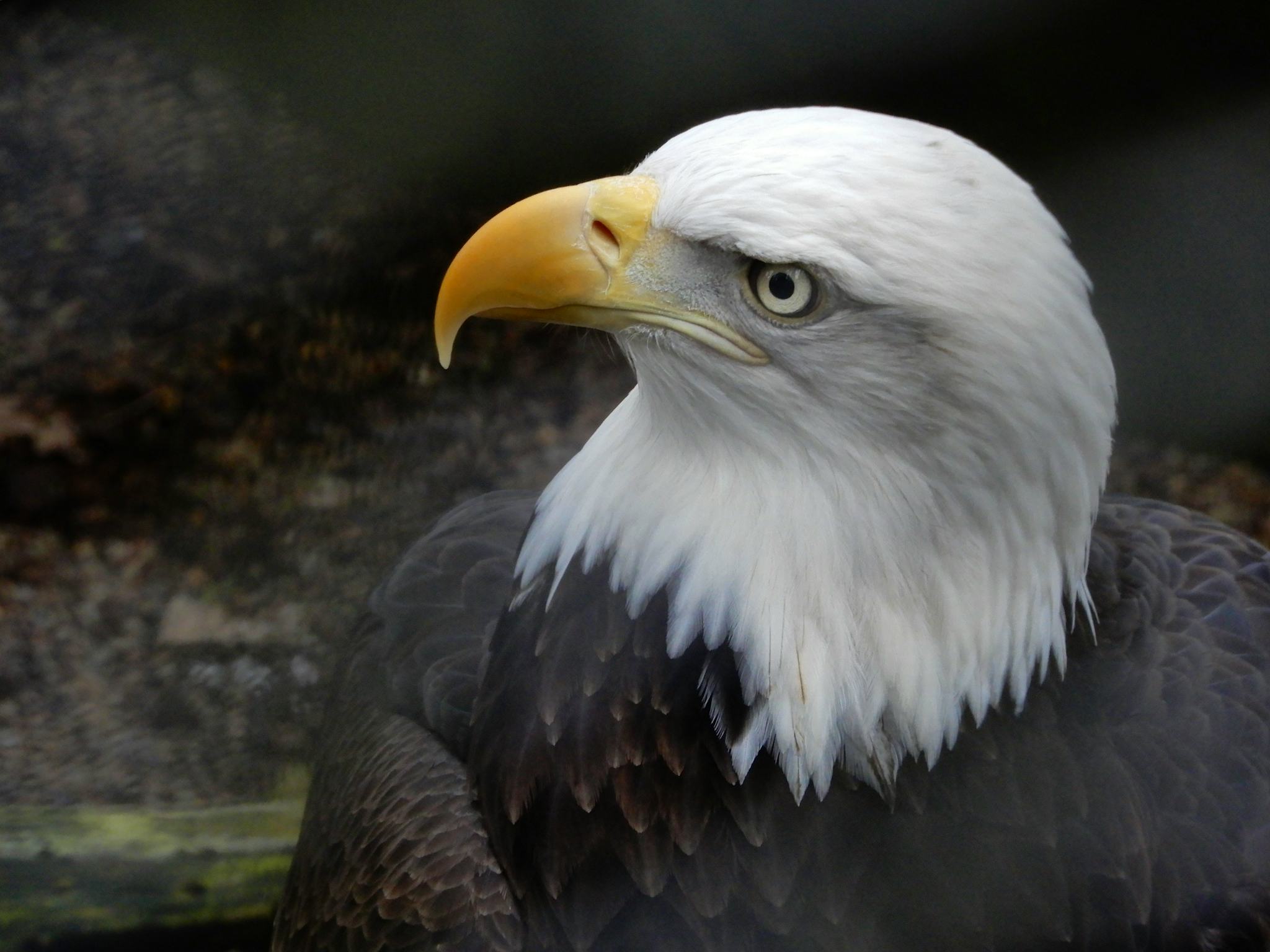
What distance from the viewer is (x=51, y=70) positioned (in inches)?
131

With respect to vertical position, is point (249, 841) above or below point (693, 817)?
below

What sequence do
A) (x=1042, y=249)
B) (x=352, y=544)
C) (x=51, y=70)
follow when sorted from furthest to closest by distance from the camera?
1. (x=51, y=70)
2. (x=352, y=544)
3. (x=1042, y=249)

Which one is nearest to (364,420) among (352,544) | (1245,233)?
(352,544)

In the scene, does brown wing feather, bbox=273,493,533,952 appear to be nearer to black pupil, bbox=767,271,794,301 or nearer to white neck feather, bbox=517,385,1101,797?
white neck feather, bbox=517,385,1101,797

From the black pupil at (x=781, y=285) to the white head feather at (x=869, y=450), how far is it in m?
0.04

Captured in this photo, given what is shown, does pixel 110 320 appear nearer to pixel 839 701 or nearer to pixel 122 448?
pixel 122 448

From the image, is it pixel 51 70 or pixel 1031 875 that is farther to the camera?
pixel 51 70

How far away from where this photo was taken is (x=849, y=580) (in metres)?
1.39

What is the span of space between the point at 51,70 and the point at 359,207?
96 cm

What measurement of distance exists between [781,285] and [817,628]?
39cm

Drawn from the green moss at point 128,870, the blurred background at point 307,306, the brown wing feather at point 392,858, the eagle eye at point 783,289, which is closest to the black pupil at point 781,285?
the eagle eye at point 783,289

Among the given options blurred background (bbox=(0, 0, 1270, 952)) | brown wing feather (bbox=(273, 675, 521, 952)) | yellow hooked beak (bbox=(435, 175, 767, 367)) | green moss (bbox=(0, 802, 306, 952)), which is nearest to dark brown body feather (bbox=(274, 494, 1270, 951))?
brown wing feather (bbox=(273, 675, 521, 952))

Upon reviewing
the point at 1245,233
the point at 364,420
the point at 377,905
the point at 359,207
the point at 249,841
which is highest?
the point at 1245,233

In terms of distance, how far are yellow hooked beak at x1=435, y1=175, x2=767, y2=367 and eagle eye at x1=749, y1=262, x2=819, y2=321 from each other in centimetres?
6
